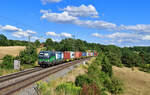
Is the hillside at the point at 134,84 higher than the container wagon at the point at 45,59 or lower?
lower

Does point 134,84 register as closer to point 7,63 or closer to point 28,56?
point 28,56

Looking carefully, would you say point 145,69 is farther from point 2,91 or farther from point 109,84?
point 2,91

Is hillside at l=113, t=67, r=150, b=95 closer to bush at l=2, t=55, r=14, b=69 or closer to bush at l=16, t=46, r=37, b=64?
bush at l=16, t=46, r=37, b=64

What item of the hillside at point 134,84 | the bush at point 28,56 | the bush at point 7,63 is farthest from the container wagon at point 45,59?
the hillside at point 134,84

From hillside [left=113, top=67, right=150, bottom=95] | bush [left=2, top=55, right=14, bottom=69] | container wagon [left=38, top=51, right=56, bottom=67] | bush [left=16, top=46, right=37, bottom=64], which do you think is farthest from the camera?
hillside [left=113, top=67, right=150, bottom=95]

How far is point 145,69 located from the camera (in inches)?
3433

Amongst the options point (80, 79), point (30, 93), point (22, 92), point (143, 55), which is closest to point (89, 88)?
point (80, 79)

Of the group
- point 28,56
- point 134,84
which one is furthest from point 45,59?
point 134,84

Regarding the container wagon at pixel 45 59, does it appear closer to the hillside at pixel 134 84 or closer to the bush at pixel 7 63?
the bush at pixel 7 63

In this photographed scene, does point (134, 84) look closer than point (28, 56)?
No

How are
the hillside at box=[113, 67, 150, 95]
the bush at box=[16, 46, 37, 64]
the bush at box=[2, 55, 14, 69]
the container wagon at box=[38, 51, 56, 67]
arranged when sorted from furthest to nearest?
the hillside at box=[113, 67, 150, 95], the bush at box=[16, 46, 37, 64], the container wagon at box=[38, 51, 56, 67], the bush at box=[2, 55, 14, 69]

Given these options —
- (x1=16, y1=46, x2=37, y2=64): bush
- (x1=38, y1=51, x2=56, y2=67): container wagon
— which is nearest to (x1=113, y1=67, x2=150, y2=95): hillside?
(x1=38, y1=51, x2=56, y2=67): container wagon

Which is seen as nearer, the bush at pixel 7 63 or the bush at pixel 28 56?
the bush at pixel 7 63

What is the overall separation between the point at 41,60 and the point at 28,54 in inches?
177
